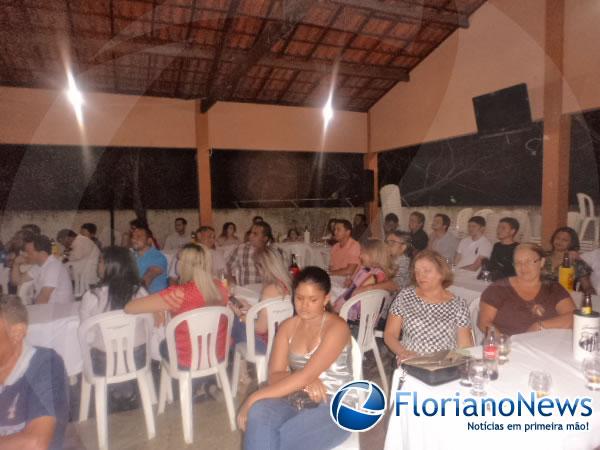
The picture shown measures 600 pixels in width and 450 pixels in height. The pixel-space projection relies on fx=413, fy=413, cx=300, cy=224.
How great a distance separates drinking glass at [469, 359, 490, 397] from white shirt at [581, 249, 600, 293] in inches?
94.7

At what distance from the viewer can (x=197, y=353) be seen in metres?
2.66

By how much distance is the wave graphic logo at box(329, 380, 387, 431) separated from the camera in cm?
188

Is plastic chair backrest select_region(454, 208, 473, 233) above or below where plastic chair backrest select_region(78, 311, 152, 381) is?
above

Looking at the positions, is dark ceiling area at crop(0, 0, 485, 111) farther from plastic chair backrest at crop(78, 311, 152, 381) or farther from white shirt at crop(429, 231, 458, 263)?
plastic chair backrest at crop(78, 311, 152, 381)

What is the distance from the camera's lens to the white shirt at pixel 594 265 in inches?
138

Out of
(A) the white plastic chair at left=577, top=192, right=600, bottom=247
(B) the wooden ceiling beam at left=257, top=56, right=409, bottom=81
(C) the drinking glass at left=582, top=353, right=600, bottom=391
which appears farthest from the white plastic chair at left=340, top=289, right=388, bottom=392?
(B) the wooden ceiling beam at left=257, top=56, right=409, bottom=81

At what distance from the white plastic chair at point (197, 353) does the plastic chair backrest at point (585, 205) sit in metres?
5.98

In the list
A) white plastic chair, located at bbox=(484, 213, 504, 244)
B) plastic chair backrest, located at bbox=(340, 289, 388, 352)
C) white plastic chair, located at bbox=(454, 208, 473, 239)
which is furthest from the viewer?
white plastic chair, located at bbox=(454, 208, 473, 239)

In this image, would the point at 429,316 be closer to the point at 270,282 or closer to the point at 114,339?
the point at 270,282

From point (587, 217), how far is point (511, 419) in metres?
5.95

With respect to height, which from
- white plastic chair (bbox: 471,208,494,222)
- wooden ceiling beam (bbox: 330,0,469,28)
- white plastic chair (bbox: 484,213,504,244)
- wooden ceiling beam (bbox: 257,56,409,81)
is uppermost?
wooden ceiling beam (bbox: 330,0,469,28)

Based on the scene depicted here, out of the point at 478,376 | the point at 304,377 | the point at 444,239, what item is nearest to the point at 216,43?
the point at 444,239

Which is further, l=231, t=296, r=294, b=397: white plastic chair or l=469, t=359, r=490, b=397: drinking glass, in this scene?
l=231, t=296, r=294, b=397: white plastic chair

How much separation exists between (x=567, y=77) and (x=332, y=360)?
220 inches
